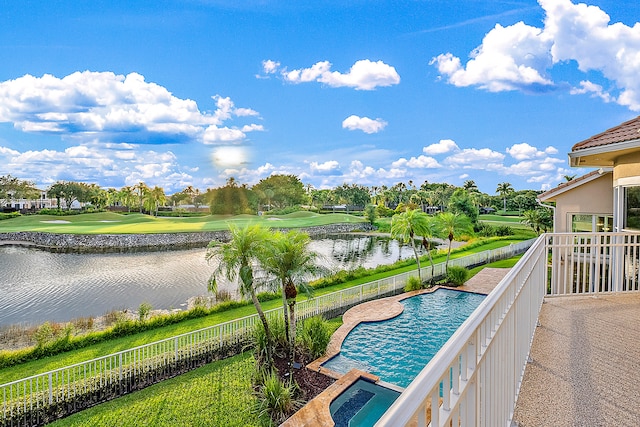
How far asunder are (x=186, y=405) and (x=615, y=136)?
29.9 ft

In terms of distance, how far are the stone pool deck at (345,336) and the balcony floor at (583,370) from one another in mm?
896

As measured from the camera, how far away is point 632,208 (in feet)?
19.9

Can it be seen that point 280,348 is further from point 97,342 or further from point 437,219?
point 437,219

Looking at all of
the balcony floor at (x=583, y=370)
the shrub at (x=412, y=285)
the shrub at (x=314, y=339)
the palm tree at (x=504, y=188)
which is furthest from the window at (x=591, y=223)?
the palm tree at (x=504, y=188)

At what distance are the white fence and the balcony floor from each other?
790 cm

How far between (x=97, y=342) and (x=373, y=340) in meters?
8.36

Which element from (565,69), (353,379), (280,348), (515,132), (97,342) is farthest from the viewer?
(515,132)

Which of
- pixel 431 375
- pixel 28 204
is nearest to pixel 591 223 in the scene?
pixel 431 375

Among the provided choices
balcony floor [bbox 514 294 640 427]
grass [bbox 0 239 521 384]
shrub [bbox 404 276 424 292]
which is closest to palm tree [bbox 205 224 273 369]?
grass [bbox 0 239 521 384]

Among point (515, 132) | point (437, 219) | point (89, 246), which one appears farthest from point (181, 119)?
point (515, 132)

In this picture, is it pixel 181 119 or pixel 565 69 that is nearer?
pixel 565 69

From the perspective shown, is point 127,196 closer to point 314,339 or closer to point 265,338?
point 265,338

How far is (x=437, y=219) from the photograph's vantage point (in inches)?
771

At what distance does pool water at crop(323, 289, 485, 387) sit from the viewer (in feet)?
27.1
